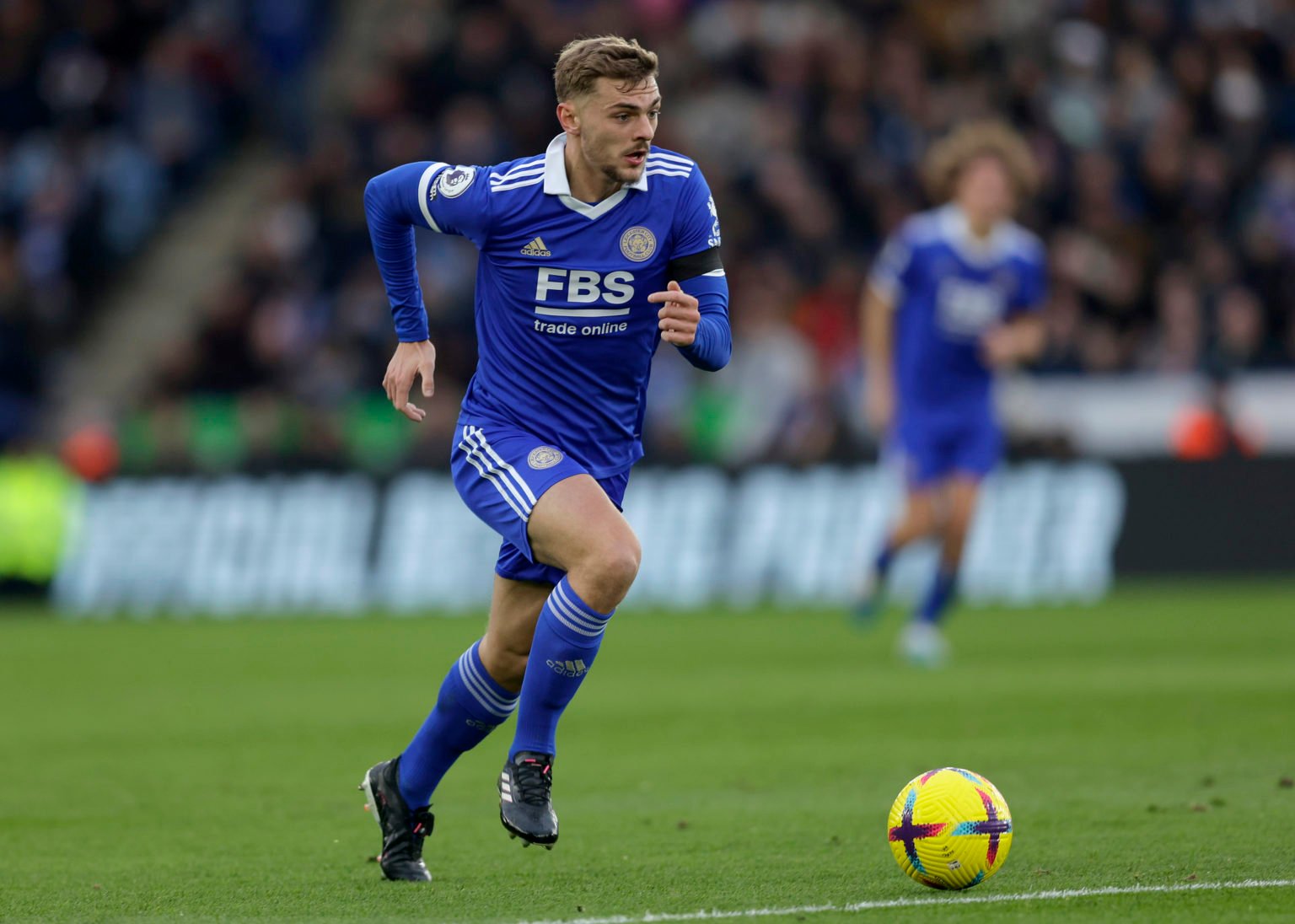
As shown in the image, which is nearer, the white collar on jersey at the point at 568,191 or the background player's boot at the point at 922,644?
the white collar on jersey at the point at 568,191

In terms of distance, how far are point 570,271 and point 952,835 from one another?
1985mm

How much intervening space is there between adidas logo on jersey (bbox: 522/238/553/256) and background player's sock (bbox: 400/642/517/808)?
46.4 inches

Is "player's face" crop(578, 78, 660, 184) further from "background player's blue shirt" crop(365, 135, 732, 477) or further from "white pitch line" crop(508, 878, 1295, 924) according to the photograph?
"white pitch line" crop(508, 878, 1295, 924)

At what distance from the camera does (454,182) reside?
19.9 ft

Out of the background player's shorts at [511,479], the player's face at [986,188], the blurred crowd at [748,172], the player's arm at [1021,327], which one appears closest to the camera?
the background player's shorts at [511,479]

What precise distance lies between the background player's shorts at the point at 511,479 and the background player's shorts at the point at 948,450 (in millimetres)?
6362

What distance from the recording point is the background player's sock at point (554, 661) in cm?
565

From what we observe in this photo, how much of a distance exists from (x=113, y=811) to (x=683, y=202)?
10.4 feet

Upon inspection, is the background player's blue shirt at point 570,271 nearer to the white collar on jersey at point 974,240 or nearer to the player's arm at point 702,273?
the player's arm at point 702,273

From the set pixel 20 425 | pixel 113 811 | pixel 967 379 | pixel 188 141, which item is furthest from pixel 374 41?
pixel 113 811

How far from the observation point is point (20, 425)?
18.3 m

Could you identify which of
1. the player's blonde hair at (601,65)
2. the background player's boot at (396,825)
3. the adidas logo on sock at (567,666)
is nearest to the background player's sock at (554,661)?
the adidas logo on sock at (567,666)

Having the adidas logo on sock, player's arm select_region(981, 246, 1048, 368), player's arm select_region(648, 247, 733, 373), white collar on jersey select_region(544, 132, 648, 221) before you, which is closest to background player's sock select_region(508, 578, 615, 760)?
the adidas logo on sock

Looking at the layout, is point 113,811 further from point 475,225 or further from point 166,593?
point 166,593
